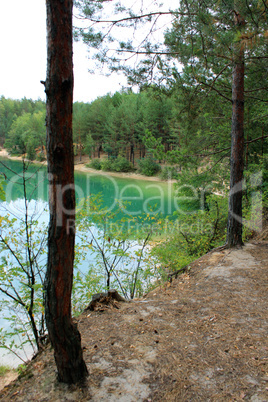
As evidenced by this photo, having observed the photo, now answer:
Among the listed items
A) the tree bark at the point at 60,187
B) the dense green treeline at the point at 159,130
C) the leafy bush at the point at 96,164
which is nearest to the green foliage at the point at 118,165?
the dense green treeline at the point at 159,130

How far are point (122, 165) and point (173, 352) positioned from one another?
99.8 ft

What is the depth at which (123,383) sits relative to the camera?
195 centimetres

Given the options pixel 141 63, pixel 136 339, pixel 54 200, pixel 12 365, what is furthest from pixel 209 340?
pixel 141 63

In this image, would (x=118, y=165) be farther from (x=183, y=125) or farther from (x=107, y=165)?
(x=183, y=125)

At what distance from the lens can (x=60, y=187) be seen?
5.73ft

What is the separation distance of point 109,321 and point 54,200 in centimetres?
180

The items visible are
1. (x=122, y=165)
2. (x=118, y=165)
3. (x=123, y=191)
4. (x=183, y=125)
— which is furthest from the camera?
(x=118, y=165)

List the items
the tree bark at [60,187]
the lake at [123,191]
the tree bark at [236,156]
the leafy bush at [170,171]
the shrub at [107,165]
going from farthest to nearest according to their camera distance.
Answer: the shrub at [107,165] < the lake at [123,191] < the leafy bush at [170,171] < the tree bark at [236,156] < the tree bark at [60,187]

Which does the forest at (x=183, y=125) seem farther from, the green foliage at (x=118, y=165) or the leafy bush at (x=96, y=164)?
the leafy bush at (x=96, y=164)

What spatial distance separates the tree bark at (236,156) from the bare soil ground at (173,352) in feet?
5.29

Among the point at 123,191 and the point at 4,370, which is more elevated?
the point at 123,191

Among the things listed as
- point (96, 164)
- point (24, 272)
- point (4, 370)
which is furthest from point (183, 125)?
point (96, 164)

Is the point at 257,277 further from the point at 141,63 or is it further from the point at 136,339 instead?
the point at 141,63

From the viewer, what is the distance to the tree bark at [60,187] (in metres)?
1.67
